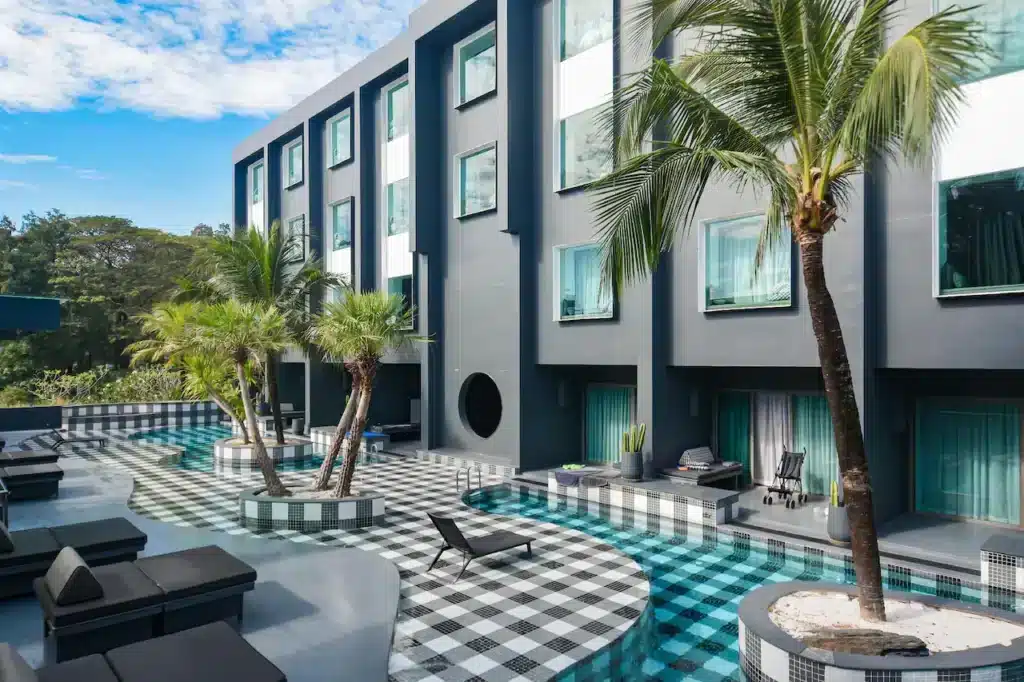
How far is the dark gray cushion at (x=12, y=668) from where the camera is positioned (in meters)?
3.48

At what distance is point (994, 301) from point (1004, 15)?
11.5 feet

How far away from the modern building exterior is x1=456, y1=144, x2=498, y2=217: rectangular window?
0.19 feet

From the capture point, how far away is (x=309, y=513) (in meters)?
9.92

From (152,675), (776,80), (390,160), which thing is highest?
(390,160)

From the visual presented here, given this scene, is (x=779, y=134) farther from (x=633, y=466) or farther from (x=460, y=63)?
(x=460, y=63)

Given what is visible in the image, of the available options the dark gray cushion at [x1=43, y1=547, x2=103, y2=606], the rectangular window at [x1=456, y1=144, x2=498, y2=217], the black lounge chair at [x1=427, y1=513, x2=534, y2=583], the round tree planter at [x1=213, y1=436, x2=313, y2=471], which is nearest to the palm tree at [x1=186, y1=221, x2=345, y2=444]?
the round tree planter at [x1=213, y1=436, x2=313, y2=471]

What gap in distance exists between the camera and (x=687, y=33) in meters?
11.6

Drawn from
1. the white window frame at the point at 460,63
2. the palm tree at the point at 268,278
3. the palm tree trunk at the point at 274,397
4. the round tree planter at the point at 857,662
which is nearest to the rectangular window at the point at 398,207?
the palm tree at the point at 268,278

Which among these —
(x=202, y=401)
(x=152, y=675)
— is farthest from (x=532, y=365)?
(x=202, y=401)

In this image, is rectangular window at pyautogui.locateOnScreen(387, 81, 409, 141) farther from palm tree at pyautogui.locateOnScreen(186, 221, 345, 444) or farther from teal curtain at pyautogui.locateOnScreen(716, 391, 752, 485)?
teal curtain at pyautogui.locateOnScreen(716, 391, 752, 485)

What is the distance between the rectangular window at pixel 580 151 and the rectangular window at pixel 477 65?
8.19 feet

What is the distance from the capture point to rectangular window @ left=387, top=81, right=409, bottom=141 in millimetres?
18109

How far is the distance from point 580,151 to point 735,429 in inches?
254

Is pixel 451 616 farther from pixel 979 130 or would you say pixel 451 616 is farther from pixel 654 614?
pixel 979 130
